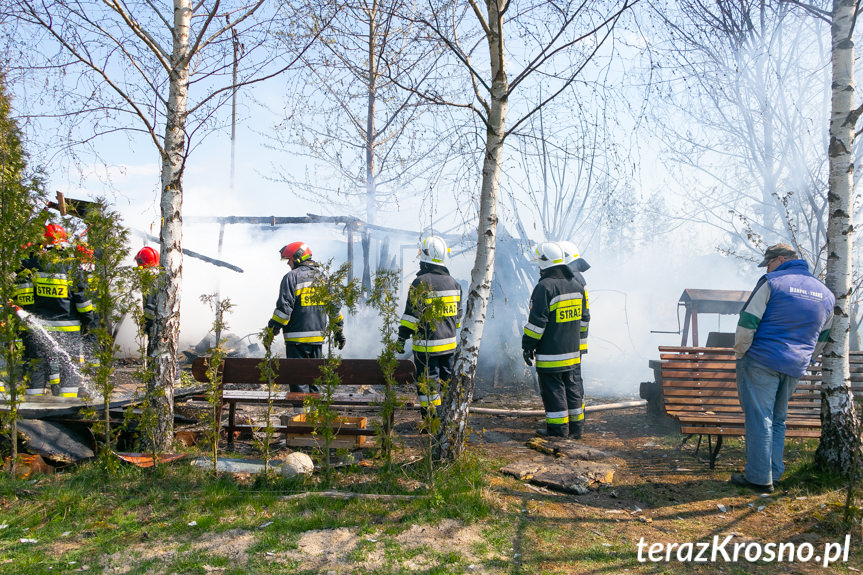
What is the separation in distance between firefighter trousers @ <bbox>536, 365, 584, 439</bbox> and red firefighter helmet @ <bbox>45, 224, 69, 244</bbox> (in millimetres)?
4770

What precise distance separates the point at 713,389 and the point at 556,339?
1828 mm

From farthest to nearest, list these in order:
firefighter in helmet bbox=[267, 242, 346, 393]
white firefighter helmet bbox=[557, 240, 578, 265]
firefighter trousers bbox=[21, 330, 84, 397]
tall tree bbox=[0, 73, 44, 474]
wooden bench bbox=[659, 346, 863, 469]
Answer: firefighter in helmet bbox=[267, 242, 346, 393], firefighter trousers bbox=[21, 330, 84, 397], white firefighter helmet bbox=[557, 240, 578, 265], wooden bench bbox=[659, 346, 863, 469], tall tree bbox=[0, 73, 44, 474]

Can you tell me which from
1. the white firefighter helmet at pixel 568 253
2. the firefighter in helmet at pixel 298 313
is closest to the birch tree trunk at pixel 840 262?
the white firefighter helmet at pixel 568 253

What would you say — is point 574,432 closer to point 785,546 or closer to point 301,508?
point 785,546

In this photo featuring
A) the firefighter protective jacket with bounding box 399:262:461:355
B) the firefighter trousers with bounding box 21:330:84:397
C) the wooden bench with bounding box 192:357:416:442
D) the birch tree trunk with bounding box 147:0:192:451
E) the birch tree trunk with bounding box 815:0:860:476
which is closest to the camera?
the birch tree trunk with bounding box 815:0:860:476

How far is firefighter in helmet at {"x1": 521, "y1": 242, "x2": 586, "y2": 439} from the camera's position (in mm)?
6453

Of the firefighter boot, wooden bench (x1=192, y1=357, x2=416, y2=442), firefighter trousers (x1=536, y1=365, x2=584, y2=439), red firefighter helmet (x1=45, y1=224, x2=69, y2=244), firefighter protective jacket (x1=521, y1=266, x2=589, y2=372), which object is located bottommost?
the firefighter boot

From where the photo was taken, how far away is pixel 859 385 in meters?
6.41

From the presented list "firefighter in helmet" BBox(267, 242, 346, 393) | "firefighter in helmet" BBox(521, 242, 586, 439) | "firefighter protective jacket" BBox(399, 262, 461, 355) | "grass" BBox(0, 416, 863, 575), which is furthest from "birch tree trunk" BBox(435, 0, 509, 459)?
"firefighter in helmet" BBox(267, 242, 346, 393)

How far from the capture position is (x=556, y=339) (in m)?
6.49

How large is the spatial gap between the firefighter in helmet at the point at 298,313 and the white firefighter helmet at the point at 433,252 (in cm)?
144

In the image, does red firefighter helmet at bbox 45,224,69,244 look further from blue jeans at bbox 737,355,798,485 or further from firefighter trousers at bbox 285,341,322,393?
blue jeans at bbox 737,355,798,485

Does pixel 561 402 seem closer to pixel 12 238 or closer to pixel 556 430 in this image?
pixel 556 430

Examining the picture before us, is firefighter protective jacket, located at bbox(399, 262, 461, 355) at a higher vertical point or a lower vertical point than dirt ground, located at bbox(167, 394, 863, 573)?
higher
